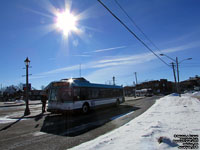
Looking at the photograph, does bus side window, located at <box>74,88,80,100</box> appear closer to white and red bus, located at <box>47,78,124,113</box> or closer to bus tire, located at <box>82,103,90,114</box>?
white and red bus, located at <box>47,78,124,113</box>

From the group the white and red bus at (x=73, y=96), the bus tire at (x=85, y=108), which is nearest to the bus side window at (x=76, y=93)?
the white and red bus at (x=73, y=96)

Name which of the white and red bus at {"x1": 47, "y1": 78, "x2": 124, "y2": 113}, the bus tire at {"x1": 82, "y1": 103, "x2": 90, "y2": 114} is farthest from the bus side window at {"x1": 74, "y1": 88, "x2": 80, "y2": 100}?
the bus tire at {"x1": 82, "y1": 103, "x2": 90, "y2": 114}

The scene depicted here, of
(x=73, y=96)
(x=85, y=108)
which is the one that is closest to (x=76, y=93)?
(x=73, y=96)

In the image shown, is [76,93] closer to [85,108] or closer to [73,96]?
[73,96]

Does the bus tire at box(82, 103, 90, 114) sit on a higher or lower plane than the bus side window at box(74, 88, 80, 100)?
lower

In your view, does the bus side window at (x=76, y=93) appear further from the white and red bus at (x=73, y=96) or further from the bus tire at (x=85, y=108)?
the bus tire at (x=85, y=108)

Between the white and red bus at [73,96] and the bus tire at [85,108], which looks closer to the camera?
the white and red bus at [73,96]

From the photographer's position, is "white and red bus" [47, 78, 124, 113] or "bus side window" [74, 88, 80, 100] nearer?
"white and red bus" [47, 78, 124, 113]

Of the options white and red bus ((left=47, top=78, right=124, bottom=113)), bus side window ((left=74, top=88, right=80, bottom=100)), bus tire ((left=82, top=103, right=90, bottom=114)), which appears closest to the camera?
white and red bus ((left=47, top=78, right=124, bottom=113))

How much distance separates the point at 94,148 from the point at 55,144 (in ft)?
5.08

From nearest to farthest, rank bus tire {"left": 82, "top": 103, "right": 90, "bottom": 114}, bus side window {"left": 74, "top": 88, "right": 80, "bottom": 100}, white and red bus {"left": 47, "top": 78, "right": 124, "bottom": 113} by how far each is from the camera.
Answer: white and red bus {"left": 47, "top": 78, "right": 124, "bottom": 113} < bus side window {"left": 74, "top": 88, "right": 80, "bottom": 100} < bus tire {"left": 82, "top": 103, "right": 90, "bottom": 114}

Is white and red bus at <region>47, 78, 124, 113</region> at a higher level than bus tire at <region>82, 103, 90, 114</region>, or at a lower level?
higher


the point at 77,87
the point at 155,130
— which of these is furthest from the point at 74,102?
the point at 155,130

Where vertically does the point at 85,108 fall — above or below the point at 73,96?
below
